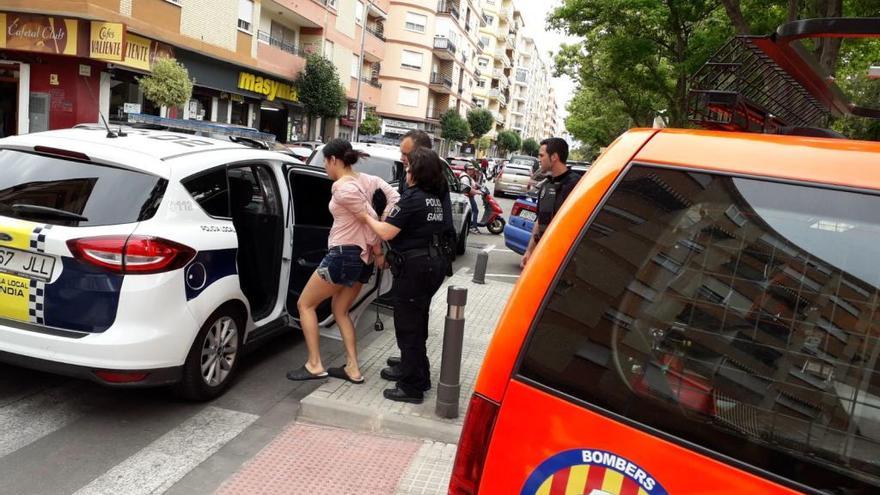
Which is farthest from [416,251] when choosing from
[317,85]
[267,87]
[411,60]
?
[411,60]

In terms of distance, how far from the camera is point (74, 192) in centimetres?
394

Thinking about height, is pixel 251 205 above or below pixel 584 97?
below

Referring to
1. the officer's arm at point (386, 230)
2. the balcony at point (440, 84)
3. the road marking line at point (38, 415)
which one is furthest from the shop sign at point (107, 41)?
the balcony at point (440, 84)

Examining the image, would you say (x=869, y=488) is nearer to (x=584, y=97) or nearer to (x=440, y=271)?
(x=440, y=271)

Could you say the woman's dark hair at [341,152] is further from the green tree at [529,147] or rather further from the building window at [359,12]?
the green tree at [529,147]

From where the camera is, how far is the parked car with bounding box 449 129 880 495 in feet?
4.96

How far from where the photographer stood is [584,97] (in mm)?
55688

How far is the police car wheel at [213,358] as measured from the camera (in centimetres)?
422

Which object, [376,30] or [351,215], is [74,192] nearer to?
[351,215]

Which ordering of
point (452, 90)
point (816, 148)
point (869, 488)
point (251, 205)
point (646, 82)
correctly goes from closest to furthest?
point (869, 488)
point (816, 148)
point (251, 205)
point (646, 82)
point (452, 90)

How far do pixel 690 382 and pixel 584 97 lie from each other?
56706mm

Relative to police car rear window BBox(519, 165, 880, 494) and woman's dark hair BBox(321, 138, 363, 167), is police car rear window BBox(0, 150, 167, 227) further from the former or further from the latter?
police car rear window BBox(519, 165, 880, 494)

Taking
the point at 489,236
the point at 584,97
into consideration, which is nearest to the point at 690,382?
the point at 489,236

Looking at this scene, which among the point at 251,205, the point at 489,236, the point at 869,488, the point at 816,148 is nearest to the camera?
the point at 869,488
